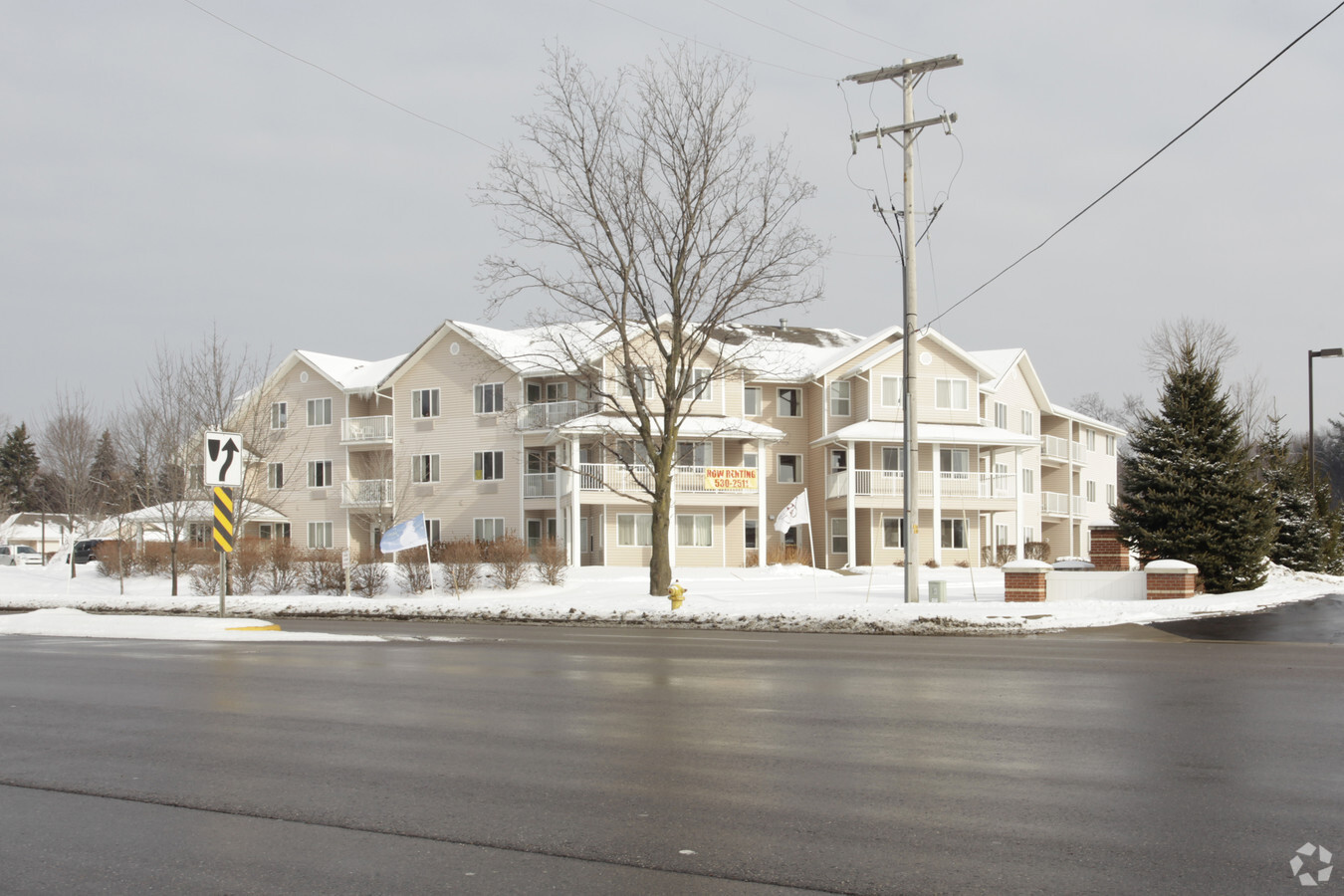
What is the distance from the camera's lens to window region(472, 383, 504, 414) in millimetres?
49969

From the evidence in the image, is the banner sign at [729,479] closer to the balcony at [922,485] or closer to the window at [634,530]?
the window at [634,530]

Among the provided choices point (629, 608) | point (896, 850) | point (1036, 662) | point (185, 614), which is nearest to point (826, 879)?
point (896, 850)

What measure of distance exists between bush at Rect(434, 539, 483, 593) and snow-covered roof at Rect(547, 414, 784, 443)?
791 centimetres

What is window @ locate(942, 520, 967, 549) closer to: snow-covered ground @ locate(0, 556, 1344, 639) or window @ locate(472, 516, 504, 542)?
snow-covered ground @ locate(0, 556, 1344, 639)

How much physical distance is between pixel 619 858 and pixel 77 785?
3.96 metres

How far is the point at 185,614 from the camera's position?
28328mm

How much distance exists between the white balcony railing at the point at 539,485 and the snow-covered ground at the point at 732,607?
874cm

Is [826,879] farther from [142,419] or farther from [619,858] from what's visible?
[142,419]

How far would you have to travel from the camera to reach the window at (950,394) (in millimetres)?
50594

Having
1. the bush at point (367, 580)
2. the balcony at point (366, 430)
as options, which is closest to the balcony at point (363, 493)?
the balcony at point (366, 430)

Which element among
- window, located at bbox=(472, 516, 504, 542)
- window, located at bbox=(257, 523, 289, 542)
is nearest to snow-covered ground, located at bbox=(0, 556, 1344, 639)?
window, located at bbox=(472, 516, 504, 542)

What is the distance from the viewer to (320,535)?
54.4 meters

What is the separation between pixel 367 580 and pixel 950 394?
1081 inches

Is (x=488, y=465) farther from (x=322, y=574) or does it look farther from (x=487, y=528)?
(x=322, y=574)
